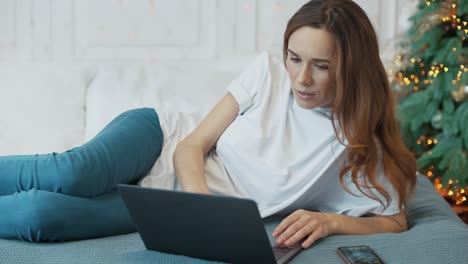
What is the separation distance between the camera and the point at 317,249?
1.52 meters

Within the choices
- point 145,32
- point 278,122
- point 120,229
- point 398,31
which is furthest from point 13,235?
point 398,31

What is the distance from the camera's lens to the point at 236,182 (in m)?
1.87

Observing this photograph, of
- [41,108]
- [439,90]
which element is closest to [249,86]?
[41,108]

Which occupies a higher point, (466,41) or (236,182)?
(466,41)

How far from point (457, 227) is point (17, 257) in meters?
1.01

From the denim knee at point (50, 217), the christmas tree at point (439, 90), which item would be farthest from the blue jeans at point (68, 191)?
the christmas tree at point (439, 90)

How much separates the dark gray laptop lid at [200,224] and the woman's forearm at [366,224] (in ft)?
1.12

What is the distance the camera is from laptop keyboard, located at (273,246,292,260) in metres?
1.44

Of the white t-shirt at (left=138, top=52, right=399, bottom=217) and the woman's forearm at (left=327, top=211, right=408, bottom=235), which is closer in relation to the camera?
the woman's forearm at (left=327, top=211, right=408, bottom=235)

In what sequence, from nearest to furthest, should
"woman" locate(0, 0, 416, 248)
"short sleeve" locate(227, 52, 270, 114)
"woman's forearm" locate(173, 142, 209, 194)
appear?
"woman" locate(0, 0, 416, 248) → "woman's forearm" locate(173, 142, 209, 194) → "short sleeve" locate(227, 52, 270, 114)

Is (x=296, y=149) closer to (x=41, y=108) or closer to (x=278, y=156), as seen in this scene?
(x=278, y=156)

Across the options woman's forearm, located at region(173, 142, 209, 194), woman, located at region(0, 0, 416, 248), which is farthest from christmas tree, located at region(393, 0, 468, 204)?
woman's forearm, located at region(173, 142, 209, 194)

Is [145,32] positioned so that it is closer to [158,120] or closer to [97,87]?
[97,87]

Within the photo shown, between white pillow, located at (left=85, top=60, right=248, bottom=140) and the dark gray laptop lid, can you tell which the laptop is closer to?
the dark gray laptop lid
